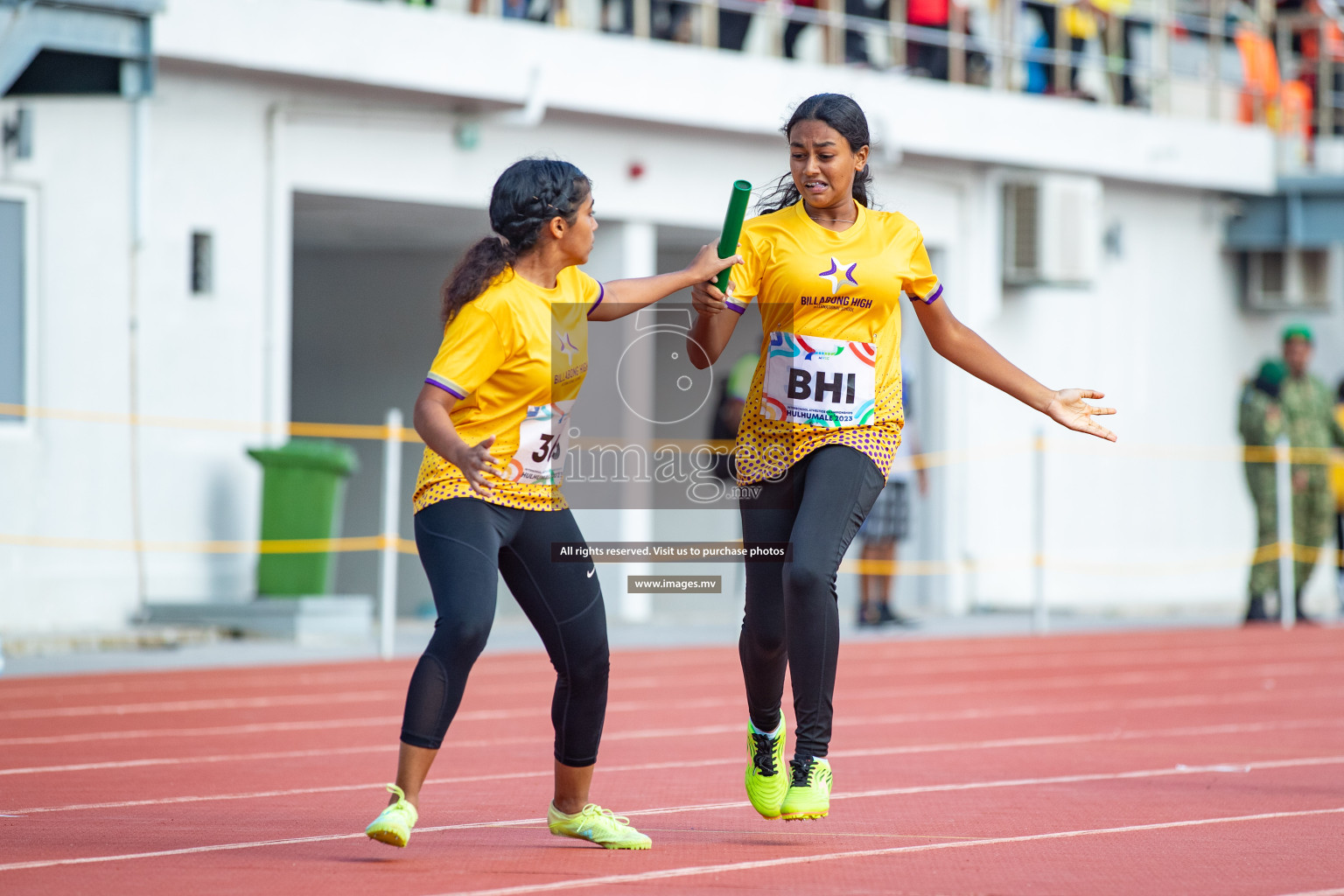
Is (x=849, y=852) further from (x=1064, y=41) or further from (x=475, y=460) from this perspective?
(x=1064, y=41)

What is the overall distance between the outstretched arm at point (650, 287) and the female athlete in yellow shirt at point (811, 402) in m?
0.06

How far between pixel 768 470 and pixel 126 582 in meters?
8.75

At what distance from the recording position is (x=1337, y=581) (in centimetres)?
1712

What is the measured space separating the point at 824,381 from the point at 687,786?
75.4 inches

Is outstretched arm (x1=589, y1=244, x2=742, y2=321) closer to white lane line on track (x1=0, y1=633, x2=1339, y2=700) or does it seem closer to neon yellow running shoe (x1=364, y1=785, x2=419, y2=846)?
neon yellow running shoe (x1=364, y1=785, x2=419, y2=846)

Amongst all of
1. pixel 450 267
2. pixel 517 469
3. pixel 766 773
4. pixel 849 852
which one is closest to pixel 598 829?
pixel 766 773

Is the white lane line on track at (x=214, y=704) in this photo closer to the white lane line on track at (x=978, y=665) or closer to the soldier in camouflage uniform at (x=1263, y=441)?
the white lane line on track at (x=978, y=665)

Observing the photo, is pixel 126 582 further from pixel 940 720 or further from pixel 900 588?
pixel 900 588

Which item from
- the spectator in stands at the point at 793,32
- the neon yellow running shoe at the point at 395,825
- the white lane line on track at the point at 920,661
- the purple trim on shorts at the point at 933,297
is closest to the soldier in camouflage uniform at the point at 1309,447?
the white lane line on track at the point at 920,661

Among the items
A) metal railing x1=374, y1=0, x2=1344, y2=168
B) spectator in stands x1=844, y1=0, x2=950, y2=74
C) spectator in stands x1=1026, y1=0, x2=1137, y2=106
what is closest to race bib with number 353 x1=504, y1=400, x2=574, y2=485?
metal railing x1=374, y1=0, x2=1344, y2=168

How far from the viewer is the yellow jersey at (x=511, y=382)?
4.77 metres

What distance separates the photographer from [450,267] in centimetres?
1630

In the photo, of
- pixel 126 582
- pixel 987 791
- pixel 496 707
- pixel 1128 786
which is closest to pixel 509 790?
pixel 987 791

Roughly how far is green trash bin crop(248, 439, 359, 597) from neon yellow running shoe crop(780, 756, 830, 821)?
8.47 metres
